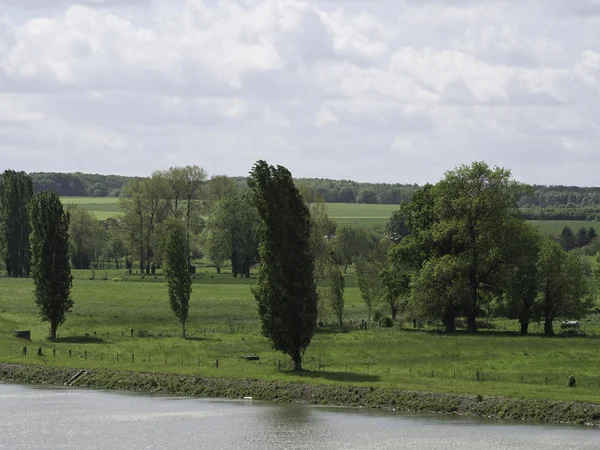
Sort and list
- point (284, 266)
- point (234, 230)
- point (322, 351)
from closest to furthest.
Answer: point (284, 266)
point (322, 351)
point (234, 230)

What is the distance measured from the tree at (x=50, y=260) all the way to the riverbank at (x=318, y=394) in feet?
45.6

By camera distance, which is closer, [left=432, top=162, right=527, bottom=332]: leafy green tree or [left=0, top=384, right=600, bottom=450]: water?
[left=0, top=384, right=600, bottom=450]: water

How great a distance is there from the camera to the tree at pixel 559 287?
92.2 metres

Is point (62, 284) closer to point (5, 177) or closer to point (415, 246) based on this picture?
point (415, 246)

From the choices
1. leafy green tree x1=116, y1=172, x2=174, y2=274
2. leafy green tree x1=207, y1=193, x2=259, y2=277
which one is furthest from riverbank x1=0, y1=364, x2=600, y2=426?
leafy green tree x1=116, y1=172, x2=174, y2=274

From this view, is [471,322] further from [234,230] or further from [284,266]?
[234,230]

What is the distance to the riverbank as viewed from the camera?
56812 millimetres

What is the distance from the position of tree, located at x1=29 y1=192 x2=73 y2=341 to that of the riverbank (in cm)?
1391

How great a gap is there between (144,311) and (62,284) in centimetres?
1733

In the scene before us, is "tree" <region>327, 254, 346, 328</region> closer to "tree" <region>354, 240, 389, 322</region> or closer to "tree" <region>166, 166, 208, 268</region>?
"tree" <region>354, 240, 389, 322</region>

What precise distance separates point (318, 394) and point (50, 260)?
116ft

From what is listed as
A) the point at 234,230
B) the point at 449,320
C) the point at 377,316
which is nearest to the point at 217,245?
the point at 234,230

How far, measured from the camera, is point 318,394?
63625 mm

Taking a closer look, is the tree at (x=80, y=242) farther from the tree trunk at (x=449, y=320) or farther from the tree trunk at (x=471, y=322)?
the tree trunk at (x=471, y=322)
